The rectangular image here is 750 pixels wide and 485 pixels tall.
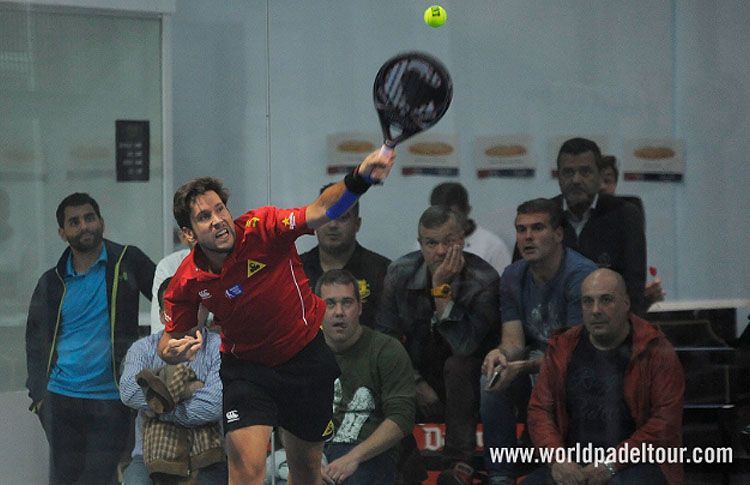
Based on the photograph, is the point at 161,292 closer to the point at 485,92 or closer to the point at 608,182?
the point at 485,92

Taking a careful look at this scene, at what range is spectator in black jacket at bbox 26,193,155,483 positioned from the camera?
17.4ft

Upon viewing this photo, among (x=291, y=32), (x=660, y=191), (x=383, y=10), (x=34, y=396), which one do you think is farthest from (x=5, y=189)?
(x=660, y=191)

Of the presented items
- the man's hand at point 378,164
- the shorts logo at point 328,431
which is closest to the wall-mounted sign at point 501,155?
the shorts logo at point 328,431

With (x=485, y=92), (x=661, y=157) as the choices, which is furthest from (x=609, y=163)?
(x=485, y=92)

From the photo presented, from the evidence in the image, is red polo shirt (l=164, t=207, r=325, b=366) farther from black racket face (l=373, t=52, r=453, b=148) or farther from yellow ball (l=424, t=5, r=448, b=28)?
yellow ball (l=424, t=5, r=448, b=28)

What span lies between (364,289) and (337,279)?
0.37 feet

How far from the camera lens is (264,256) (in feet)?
14.4

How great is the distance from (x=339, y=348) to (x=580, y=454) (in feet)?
3.14

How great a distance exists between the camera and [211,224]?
438cm

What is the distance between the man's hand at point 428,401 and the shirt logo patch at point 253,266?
996 millimetres

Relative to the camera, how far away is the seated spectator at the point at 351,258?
5125 millimetres

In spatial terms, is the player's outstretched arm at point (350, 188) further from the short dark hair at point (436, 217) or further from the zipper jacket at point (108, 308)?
the zipper jacket at point (108, 308)

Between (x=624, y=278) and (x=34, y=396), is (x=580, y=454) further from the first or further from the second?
(x=34, y=396)

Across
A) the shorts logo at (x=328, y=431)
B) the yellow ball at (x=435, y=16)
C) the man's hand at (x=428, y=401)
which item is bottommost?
the shorts logo at (x=328, y=431)
